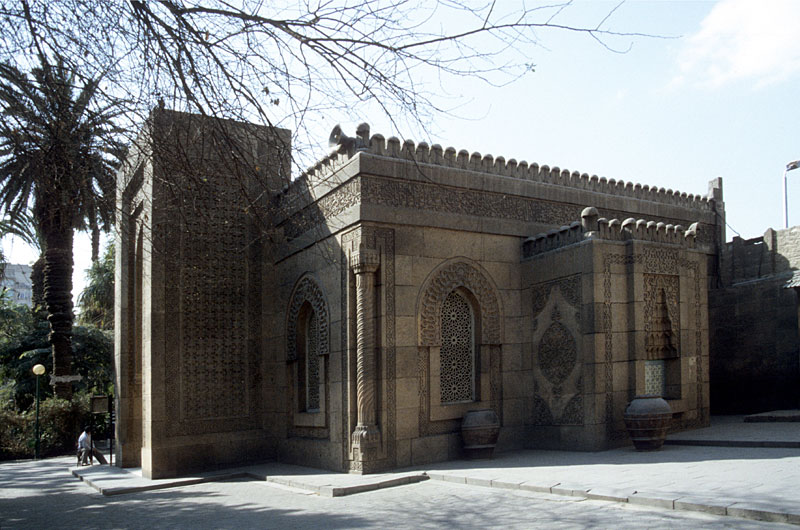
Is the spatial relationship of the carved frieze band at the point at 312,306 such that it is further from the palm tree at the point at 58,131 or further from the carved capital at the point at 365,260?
the palm tree at the point at 58,131

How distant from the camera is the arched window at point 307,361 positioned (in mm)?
11961

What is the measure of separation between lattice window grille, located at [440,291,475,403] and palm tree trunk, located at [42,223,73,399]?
1240cm

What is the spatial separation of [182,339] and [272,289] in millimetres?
1866

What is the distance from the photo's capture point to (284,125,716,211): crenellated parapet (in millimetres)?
10672

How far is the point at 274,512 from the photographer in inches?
311

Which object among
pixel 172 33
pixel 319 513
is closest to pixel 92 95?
pixel 172 33

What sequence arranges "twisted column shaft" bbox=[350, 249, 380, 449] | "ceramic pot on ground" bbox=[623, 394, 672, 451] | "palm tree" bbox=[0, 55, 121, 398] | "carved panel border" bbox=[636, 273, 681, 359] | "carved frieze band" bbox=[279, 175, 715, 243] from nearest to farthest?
"palm tree" bbox=[0, 55, 121, 398] < "ceramic pot on ground" bbox=[623, 394, 672, 451] < "twisted column shaft" bbox=[350, 249, 380, 449] < "carved frieze band" bbox=[279, 175, 715, 243] < "carved panel border" bbox=[636, 273, 681, 359]

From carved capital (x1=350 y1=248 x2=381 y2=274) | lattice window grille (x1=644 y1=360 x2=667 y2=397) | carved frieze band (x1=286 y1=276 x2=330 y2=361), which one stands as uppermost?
carved capital (x1=350 y1=248 x2=381 y2=274)

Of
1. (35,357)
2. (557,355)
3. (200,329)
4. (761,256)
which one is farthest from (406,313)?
(35,357)

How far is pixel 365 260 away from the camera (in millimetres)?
10047

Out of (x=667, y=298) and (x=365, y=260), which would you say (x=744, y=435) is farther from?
(x=365, y=260)

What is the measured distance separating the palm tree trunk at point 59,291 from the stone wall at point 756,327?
16043 millimetres

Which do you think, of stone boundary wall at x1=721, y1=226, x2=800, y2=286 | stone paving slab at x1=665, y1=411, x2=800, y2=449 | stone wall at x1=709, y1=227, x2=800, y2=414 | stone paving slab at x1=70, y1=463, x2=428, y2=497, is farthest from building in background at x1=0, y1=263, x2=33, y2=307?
stone boundary wall at x1=721, y1=226, x2=800, y2=286

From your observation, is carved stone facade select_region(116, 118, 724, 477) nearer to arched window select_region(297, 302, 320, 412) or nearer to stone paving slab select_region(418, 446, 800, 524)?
arched window select_region(297, 302, 320, 412)
